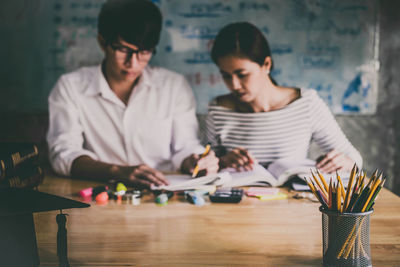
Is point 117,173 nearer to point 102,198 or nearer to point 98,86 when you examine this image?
point 102,198

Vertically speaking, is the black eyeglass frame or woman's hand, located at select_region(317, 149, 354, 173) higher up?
the black eyeglass frame

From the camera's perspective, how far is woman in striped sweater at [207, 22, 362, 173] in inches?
68.5

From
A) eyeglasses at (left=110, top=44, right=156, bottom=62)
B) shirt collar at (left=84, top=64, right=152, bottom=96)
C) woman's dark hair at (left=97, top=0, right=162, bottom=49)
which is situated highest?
woman's dark hair at (left=97, top=0, right=162, bottom=49)

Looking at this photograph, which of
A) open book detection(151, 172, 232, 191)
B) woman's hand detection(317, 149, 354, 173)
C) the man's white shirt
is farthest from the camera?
the man's white shirt

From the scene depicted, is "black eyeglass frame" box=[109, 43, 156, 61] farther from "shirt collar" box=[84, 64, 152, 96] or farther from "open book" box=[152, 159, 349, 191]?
"open book" box=[152, 159, 349, 191]

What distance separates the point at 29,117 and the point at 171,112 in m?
→ 1.00

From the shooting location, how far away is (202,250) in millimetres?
790

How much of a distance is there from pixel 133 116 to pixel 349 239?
1505mm

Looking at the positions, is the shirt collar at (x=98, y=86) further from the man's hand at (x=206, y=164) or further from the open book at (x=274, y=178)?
the open book at (x=274, y=178)

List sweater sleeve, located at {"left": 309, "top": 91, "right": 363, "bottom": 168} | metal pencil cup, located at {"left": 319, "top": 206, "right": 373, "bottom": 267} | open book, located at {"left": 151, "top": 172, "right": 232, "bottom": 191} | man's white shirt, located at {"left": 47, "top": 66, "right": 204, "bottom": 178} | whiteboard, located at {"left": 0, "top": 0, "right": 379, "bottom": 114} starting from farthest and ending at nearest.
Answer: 1. whiteboard, located at {"left": 0, "top": 0, "right": 379, "bottom": 114}
2. man's white shirt, located at {"left": 47, "top": 66, "right": 204, "bottom": 178}
3. sweater sleeve, located at {"left": 309, "top": 91, "right": 363, "bottom": 168}
4. open book, located at {"left": 151, "top": 172, "right": 232, "bottom": 191}
5. metal pencil cup, located at {"left": 319, "top": 206, "right": 373, "bottom": 267}

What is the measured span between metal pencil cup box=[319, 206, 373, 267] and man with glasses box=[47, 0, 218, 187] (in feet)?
3.33

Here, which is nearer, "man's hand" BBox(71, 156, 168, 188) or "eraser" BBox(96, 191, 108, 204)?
"eraser" BBox(96, 191, 108, 204)

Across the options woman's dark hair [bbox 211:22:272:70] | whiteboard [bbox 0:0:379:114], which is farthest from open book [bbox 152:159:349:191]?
whiteboard [bbox 0:0:379:114]

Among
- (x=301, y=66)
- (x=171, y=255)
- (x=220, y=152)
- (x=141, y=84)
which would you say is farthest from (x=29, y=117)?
(x=171, y=255)
